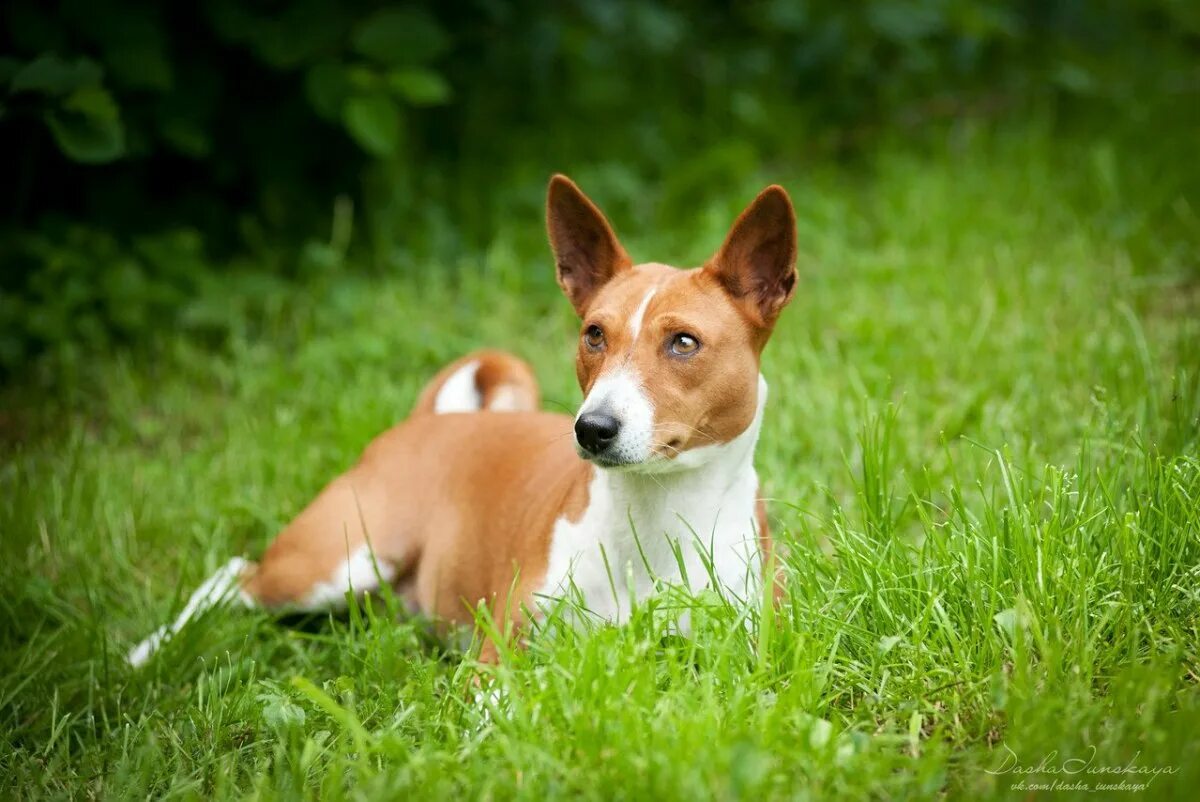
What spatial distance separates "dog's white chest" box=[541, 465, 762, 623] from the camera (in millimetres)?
3240

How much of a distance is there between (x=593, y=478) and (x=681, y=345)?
509 millimetres

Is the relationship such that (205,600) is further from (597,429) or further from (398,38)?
(398,38)

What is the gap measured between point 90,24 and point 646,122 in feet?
11.3

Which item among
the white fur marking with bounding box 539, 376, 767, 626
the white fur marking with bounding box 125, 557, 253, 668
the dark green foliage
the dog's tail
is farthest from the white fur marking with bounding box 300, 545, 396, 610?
the dark green foliage

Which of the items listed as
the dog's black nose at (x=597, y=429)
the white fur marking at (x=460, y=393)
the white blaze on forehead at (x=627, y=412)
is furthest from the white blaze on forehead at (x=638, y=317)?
the white fur marking at (x=460, y=393)

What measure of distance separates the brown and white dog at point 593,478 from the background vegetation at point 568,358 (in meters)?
0.17

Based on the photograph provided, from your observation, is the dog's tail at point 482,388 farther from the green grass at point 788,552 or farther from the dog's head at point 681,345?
the dog's head at point 681,345

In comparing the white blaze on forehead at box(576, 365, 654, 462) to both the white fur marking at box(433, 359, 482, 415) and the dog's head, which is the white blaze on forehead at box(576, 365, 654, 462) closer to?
the dog's head

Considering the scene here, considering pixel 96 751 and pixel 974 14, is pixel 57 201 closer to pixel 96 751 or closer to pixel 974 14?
pixel 96 751

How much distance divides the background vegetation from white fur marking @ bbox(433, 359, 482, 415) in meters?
0.39

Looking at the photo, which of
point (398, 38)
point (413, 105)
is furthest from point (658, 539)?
point (413, 105)

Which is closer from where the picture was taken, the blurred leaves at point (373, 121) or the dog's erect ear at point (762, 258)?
the dog's erect ear at point (762, 258)

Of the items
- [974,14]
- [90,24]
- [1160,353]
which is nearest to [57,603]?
[90,24]

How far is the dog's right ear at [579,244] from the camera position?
3.49 m
